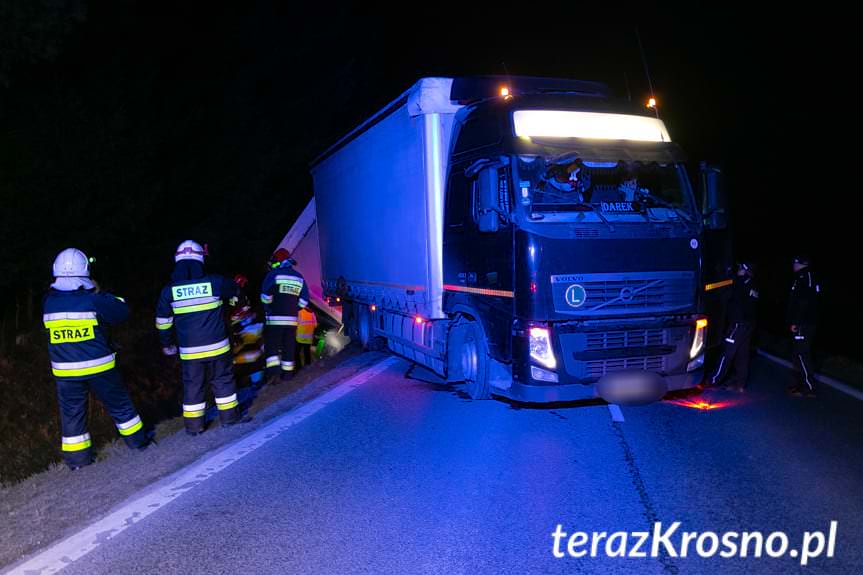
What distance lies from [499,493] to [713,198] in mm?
3859

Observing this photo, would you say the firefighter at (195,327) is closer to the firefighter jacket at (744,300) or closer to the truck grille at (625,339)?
the truck grille at (625,339)

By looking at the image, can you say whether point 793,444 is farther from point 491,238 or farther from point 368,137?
point 368,137

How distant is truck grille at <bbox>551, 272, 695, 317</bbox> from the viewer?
602 centimetres

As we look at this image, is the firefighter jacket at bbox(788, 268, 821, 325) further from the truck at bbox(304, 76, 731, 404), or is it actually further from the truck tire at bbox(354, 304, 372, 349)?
the truck tire at bbox(354, 304, 372, 349)

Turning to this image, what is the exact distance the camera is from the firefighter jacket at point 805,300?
8.02 m

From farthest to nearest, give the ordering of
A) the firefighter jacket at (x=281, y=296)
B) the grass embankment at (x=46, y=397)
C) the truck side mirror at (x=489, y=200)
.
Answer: the firefighter jacket at (x=281, y=296), the grass embankment at (x=46, y=397), the truck side mirror at (x=489, y=200)

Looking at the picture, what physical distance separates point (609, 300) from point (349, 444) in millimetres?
2675

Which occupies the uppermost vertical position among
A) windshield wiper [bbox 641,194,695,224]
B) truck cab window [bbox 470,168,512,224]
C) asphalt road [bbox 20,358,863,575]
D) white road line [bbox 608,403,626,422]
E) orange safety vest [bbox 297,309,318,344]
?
truck cab window [bbox 470,168,512,224]

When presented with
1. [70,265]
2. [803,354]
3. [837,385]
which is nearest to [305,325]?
[70,265]

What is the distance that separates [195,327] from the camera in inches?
263

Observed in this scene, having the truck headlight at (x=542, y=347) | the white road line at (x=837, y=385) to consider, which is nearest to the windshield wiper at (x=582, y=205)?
the truck headlight at (x=542, y=347)

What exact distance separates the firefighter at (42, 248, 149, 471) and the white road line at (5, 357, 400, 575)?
3.66 ft

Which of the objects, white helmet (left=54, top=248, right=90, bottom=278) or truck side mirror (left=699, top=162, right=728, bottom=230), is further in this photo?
truck side mirror (left=699, top=162, right=728, bottom=230)

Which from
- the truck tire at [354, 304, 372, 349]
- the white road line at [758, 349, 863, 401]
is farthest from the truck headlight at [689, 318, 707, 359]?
the truck tire at [354, 304, 372, 349]
